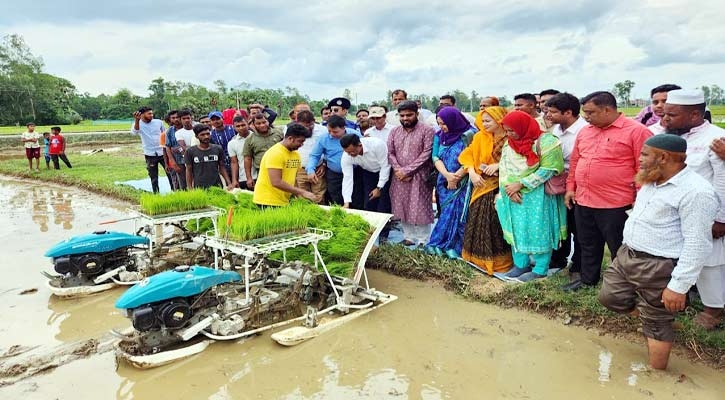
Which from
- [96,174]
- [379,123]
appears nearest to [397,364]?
[379,123]

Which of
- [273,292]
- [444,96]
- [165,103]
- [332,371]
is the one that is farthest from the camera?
[165,103]

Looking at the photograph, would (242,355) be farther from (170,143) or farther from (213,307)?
(170,143)

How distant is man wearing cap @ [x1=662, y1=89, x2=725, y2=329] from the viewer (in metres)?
3.33

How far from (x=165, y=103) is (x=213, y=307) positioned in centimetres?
5354

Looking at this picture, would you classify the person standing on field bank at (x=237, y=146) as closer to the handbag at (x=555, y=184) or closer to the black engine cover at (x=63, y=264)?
the black engine cover at (x=63, y=264)

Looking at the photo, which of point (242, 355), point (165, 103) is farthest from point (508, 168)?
point (165, 103)

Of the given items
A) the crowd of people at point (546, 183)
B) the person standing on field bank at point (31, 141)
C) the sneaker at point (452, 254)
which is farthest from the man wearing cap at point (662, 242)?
the person standing on field bank at point (31, 141)

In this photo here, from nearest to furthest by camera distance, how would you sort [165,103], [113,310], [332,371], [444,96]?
[332,371]
[113,310]
[444,96]
[165,103]

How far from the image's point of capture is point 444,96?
775 cm

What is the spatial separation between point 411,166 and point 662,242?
2.75 metres

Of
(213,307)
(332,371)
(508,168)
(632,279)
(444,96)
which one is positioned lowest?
(332,371)

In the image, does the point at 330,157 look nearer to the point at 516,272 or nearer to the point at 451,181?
the point at 451,181

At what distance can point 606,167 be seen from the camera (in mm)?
3816

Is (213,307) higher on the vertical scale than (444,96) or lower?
lower
